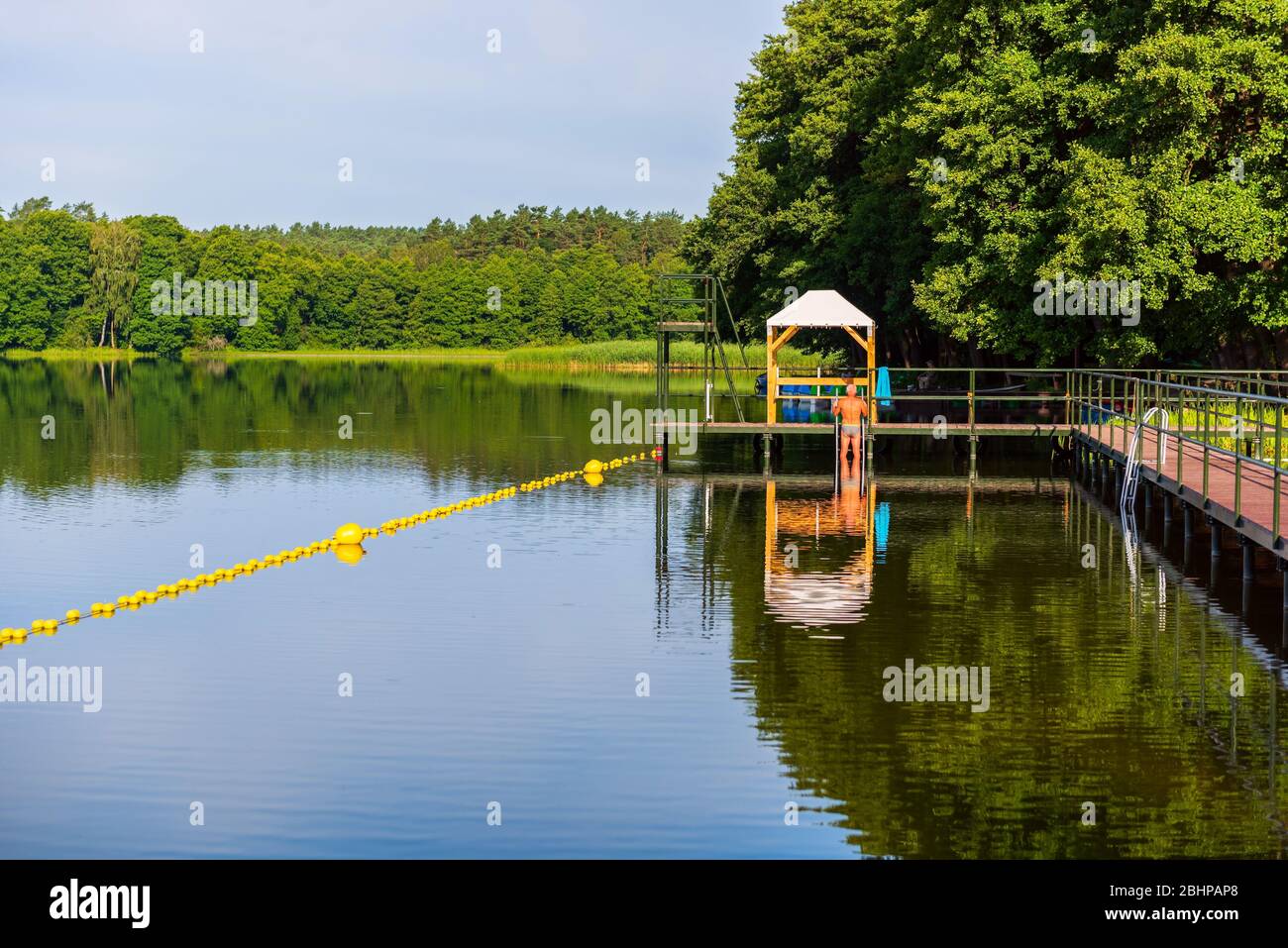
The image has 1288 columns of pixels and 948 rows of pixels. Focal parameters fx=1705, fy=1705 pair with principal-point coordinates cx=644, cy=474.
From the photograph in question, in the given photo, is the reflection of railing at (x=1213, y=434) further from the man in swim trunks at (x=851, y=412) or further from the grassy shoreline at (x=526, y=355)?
the grassy shoreline at (x=526, y=355)

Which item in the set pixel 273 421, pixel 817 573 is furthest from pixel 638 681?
pixel 273 421

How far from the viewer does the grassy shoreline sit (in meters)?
104

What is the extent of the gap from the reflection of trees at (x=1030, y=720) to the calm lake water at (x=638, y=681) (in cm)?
4

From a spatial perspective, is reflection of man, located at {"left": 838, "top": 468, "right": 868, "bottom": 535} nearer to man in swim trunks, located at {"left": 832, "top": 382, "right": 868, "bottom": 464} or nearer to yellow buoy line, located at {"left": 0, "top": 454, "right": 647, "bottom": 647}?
man in swim trunks, located at {"left": 832, "top": 382, "right": 868, "bottom": 464}

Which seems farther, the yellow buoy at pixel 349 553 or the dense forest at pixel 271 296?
the dense forest at pixel 271 296

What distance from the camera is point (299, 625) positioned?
56.4 ft

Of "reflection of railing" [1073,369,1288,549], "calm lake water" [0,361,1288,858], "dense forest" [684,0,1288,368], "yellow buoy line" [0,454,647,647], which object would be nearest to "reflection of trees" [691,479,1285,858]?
"calm lake water" [0,361,1288,858]

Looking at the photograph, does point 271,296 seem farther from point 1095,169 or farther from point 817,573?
point 817,573

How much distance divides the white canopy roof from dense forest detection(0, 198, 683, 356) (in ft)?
319

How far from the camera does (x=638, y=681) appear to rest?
14391 mm

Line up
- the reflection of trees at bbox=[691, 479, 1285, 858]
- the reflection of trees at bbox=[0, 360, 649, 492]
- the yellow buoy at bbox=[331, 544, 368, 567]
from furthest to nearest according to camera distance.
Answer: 1. the reflection of trees at bbox=[0, 360, 649, 492]
2. the yellow buoy at bbox=[331, 544, 368, 567]
3. the reflection of trees at bbox=[691, 479, 1285, 858]

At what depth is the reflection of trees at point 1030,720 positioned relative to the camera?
10.2m

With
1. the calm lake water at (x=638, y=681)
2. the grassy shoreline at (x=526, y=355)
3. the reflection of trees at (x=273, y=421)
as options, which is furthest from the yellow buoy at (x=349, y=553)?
the grassy shoreline at (x=526, y=355)
